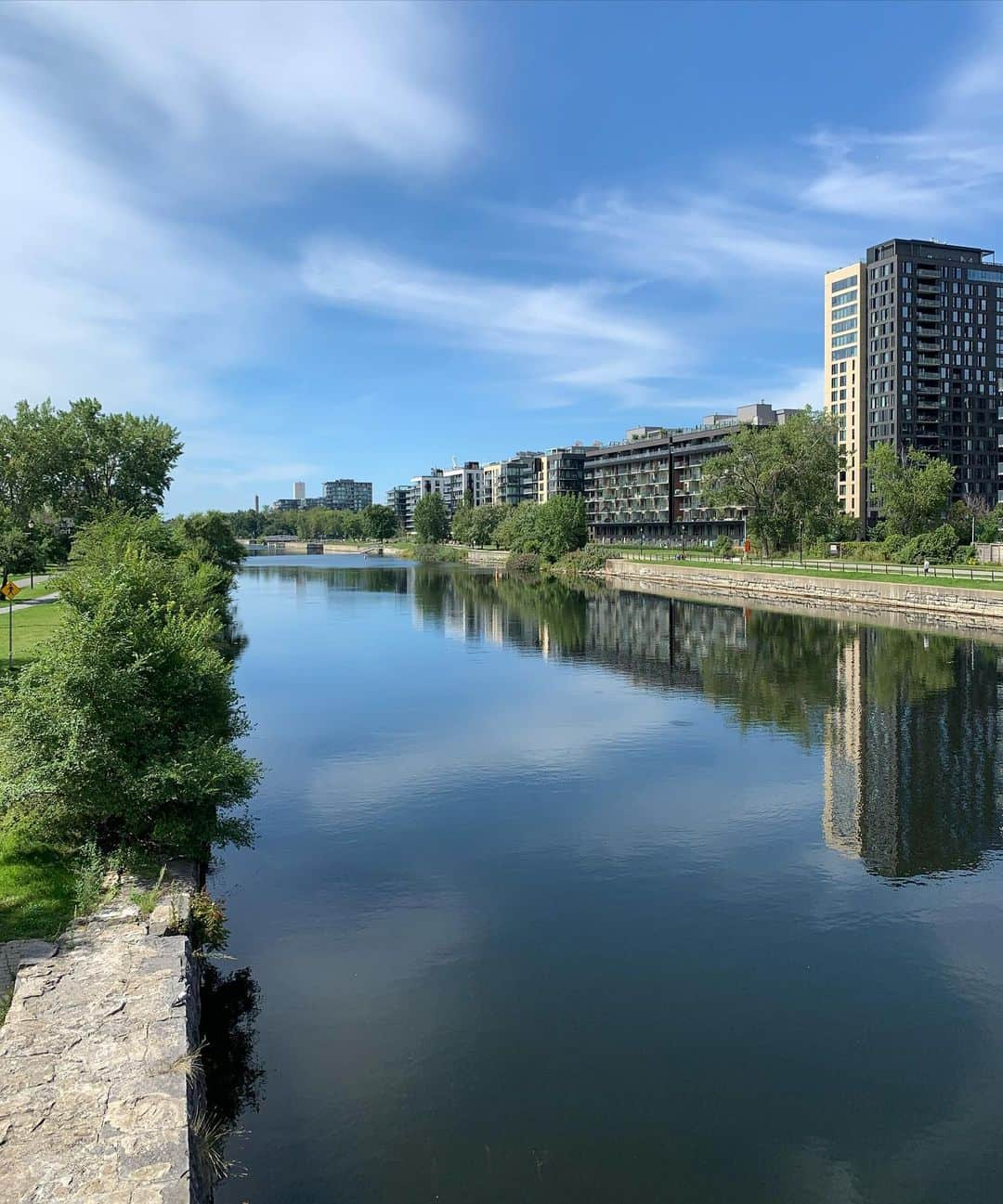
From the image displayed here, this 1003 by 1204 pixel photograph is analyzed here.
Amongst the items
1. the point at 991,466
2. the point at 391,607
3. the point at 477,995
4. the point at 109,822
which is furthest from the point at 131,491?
the point at 991,466

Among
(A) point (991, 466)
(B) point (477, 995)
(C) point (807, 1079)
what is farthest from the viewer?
(A) point (991, 466)

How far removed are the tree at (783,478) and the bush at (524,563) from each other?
89.8ft

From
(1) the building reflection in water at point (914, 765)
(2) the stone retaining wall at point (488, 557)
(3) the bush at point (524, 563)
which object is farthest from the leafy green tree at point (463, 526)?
(1) the building reflection in water at point (914, 765)

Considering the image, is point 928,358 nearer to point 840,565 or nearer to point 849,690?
point 840,565

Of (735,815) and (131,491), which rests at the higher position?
(131,491)

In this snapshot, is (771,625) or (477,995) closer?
(477,995)

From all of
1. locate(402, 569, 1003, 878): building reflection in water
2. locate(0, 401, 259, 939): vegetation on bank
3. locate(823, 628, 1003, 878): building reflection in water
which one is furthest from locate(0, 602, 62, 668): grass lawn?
locate(402, 569, 1003, 878): building reflection in water

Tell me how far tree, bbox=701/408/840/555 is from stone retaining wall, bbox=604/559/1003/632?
12.3 m

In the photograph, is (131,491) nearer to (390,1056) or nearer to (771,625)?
A: (771,625)

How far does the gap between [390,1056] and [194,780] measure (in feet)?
17.0

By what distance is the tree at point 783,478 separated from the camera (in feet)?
313

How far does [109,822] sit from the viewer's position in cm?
1496

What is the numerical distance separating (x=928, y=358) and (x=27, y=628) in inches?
5075

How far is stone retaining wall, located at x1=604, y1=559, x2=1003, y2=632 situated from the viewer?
178ft
